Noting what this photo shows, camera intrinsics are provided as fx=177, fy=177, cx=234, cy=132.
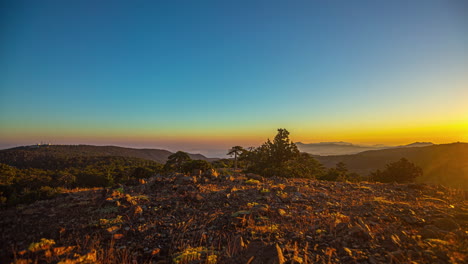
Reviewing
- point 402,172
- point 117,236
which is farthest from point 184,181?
point 402,172

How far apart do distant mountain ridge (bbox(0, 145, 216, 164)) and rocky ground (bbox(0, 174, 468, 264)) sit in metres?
45.4

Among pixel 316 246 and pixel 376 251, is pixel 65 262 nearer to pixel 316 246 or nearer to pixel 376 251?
pixel 316 246

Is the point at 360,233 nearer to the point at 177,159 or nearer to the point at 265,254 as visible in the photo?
the point at 265,254

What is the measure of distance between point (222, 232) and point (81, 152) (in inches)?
5275

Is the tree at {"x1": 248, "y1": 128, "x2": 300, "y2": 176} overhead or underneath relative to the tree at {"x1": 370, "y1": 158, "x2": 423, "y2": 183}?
overhead

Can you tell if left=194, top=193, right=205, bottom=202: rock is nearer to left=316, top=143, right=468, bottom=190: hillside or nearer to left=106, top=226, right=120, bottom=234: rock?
left=106, top=226, right=120, bottom=234: rock

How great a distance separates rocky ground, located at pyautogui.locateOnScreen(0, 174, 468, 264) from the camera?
12.5 feet

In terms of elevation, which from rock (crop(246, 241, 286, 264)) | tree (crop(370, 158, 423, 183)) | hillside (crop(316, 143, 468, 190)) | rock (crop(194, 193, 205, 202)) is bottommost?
hillside (crop(316, 143, 468, 190))

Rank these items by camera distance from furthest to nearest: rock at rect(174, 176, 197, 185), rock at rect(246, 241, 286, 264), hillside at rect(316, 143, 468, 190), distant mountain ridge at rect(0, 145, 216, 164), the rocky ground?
distant mountain ridge at rect(0, 145, 216, 164), hillside at rect(316, 143, 468, 190), rock at rect(174, 176, 197, 185), the rocky ground, rock at rect(246, 241, 286, 264)

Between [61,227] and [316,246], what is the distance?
7.32m

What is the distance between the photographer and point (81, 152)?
10450 cm

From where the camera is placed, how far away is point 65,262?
11.5 ft

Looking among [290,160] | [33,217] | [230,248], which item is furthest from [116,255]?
[290,160]

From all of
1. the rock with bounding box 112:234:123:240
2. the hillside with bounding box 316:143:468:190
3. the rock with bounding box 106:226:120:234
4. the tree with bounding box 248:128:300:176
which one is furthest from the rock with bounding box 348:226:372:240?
the hillside with bounding box 316:143:468:190
